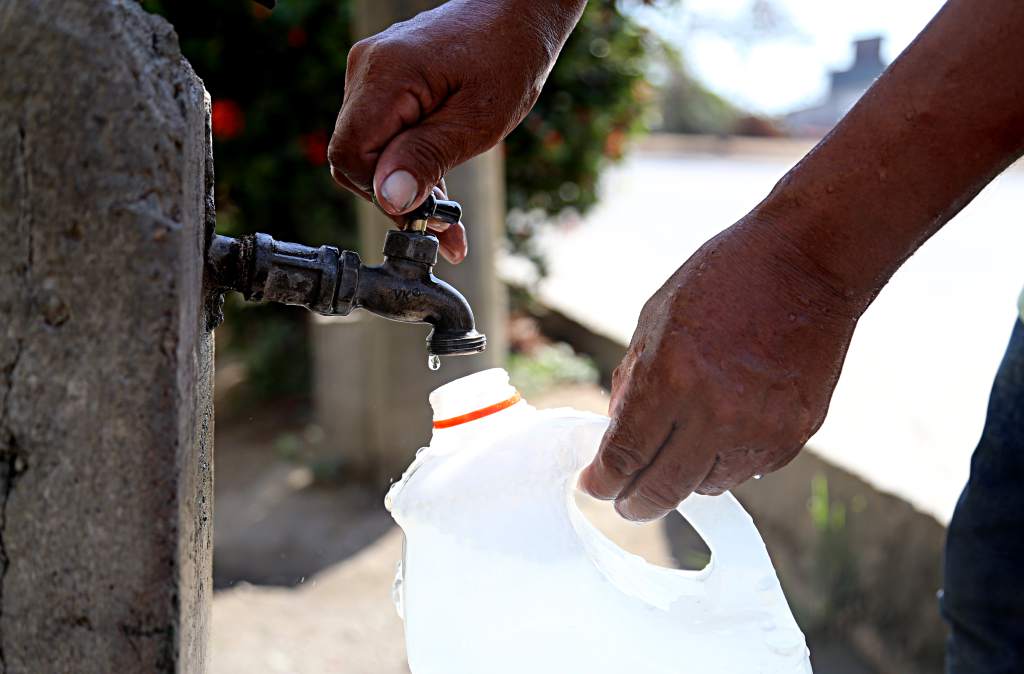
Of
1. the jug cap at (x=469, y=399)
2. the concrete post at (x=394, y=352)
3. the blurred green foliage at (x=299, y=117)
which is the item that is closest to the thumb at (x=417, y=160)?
the jug cap at (x=469, y=399)

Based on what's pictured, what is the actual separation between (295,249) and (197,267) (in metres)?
0.17

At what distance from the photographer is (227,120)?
188 inches

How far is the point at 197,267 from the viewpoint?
117 centimetres

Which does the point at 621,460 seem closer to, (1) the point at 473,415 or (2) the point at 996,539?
(1) the point at 473,415

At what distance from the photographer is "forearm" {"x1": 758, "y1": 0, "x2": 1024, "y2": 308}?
3.72ft

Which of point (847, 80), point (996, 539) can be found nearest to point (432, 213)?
point (996, 539)

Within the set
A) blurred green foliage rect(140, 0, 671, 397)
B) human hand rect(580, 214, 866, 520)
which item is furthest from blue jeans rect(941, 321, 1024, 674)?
blurred green foliage rect(140, 0, 671, 397)

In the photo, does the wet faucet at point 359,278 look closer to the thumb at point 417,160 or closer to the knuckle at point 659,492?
the thumb at point 417,160

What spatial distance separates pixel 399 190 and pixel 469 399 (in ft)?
0.96

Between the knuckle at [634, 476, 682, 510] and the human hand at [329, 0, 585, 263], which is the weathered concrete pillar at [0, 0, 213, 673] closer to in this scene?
the human hand at [329, 0, 585, 263]

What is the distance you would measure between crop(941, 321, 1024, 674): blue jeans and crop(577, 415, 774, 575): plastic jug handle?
2.24ft

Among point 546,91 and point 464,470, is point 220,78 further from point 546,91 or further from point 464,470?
point 464,470

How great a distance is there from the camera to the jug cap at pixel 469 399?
138 cm

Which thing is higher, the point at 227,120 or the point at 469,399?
the point at 469,399
